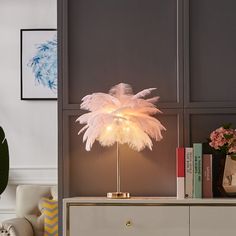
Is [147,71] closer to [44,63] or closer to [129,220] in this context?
[129,220]

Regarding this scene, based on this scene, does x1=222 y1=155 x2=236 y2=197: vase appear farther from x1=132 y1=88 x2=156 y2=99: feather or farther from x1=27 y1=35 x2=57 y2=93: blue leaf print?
x1=27 y1=35 x2=57 y2=93: blue leaf print

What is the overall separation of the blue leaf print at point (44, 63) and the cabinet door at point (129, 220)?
6.81 feet

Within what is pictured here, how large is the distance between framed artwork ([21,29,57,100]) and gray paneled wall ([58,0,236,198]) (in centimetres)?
166

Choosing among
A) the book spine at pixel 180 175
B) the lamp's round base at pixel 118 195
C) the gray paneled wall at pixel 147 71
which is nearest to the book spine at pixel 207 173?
the book spine at pixel 180 175

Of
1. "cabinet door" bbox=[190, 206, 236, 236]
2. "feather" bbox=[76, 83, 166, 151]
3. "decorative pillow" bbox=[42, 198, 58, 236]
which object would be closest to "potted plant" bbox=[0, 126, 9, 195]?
"decorative pillow" bbox=[42, 198, 58, 236]

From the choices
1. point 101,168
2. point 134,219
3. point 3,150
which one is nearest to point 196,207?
point 134,219

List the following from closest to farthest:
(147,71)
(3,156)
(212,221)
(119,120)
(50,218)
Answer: (212,221) → (119,120) → (147,71) → (3,156) → (50,218)

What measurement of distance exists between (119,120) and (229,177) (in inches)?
24.0

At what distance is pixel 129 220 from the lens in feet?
8.86

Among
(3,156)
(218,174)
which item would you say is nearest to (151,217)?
(218,174)

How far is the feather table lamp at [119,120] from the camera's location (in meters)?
2.76

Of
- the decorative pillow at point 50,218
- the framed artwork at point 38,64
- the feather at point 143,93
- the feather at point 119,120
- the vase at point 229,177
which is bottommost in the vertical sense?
the decorative pillow at point 50,218

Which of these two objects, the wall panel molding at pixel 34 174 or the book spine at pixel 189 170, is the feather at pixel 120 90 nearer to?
the book spine at pixel 189 170

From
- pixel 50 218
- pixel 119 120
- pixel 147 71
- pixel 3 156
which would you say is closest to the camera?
pixel 119 120
